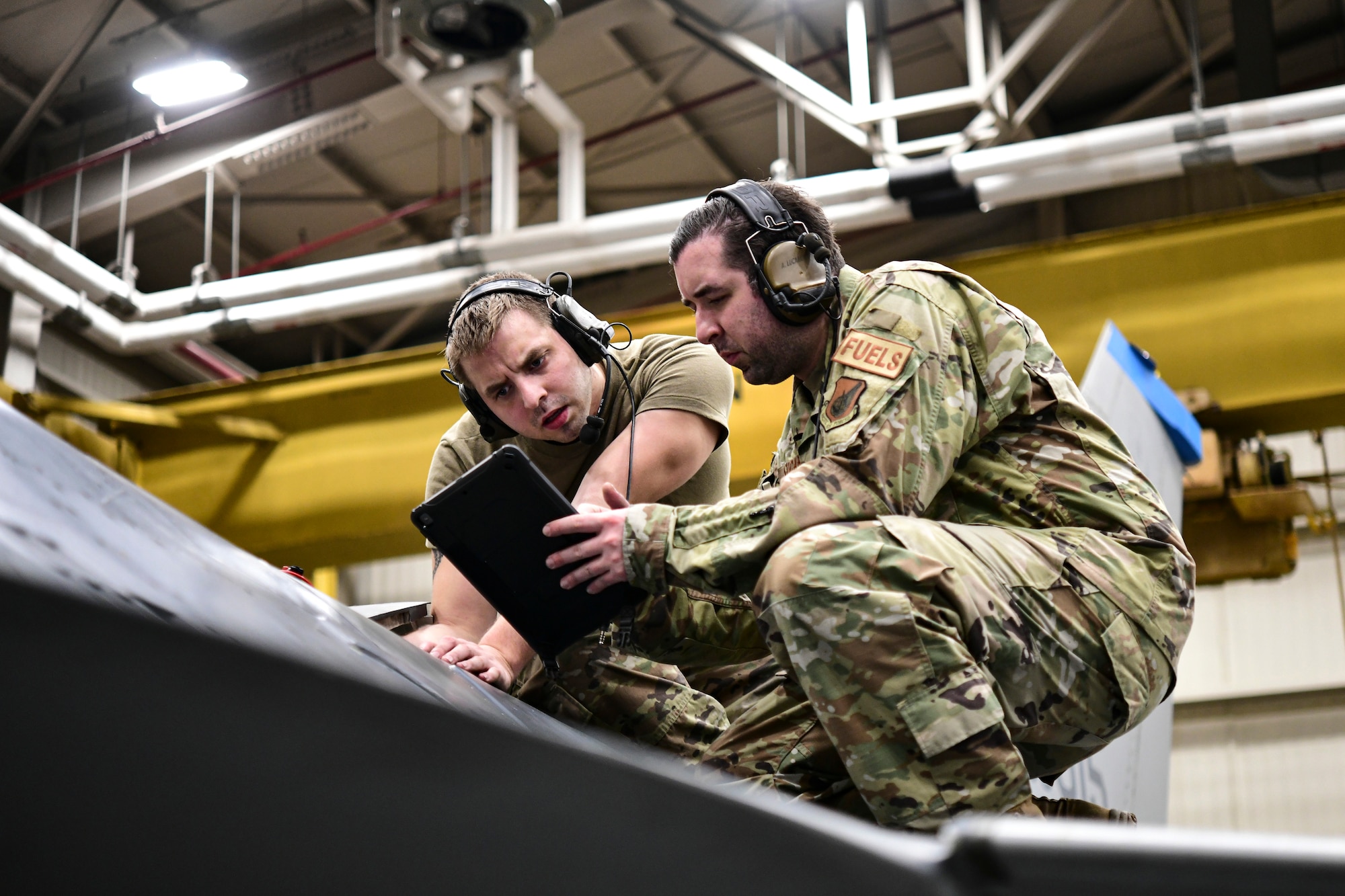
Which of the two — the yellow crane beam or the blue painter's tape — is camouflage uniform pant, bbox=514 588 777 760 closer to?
the blue painter's tape

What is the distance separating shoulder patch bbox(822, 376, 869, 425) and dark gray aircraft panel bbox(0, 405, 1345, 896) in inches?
60.3

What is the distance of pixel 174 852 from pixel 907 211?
585 cm

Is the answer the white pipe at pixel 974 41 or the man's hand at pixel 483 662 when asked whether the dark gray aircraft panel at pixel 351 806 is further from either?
the white pipe at pixel 974 41

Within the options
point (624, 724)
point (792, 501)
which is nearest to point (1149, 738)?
point (624, 724)

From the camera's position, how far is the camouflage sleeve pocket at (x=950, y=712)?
1.86 metres

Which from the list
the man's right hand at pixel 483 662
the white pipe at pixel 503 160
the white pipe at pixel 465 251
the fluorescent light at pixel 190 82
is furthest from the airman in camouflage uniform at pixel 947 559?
the fluorescent light at pixel 190 82

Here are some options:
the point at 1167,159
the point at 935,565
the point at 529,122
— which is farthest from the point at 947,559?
the point at 529,122

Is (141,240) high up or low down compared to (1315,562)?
up

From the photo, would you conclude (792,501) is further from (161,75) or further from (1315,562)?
(1315,562)

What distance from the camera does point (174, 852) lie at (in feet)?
2.05

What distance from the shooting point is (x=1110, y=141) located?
5.79 m

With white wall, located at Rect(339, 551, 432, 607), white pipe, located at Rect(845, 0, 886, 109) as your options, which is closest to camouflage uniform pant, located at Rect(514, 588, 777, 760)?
white pipe, located at Rect(845, 0, 886, 109)

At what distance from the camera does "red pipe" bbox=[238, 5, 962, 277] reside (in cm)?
877

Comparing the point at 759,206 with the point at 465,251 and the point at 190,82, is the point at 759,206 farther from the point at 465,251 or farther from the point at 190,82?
the point at 190,82
